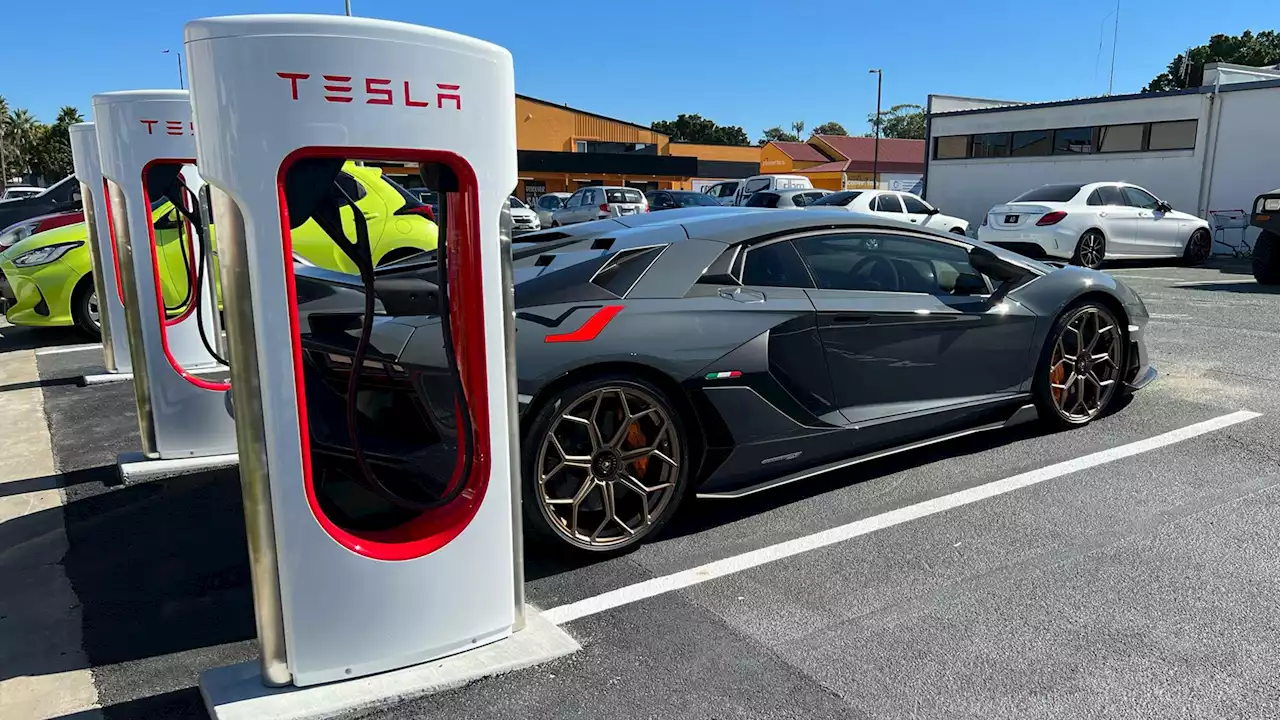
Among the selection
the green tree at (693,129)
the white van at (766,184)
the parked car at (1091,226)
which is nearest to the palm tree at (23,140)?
the green tree at (693,129)

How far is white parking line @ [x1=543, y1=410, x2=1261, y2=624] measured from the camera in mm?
3099

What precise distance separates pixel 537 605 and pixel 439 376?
2.92 ft

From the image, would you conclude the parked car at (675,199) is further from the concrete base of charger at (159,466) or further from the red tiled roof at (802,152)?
the red tiled roof at (802,152)

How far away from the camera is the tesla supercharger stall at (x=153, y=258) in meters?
4.46

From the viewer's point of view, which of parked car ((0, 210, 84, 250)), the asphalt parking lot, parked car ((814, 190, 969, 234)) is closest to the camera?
the asphalt parking lot

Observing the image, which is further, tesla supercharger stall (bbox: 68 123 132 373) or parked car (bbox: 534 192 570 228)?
parked car (bbox: 534 192 570 228)

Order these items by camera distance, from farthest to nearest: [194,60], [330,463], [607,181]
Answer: [607,181] → [330,463] → [194,60]

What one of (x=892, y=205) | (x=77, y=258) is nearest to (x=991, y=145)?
(x=892, y=205)

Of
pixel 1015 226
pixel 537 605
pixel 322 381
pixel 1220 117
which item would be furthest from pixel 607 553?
pixel 1220 117

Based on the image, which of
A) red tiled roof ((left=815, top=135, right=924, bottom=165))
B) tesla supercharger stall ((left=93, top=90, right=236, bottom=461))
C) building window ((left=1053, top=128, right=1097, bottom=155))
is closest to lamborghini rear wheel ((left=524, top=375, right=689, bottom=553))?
tesla supercharger stall ((left=93, top=90, right=236, bottom=461))

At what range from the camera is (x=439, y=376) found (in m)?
3.09

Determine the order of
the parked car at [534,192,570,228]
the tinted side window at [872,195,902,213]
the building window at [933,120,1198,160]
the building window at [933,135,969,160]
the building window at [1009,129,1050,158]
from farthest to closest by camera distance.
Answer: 1. the parked car at [534,192,570,228]
2. the building window at [933,135,969,160]
3. the building window at [1009,129,1050,158]
4. the building window at [933,120,1198,160]
5. the tinted side window at [872,195,902,213]

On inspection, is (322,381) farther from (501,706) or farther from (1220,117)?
(1220,117)

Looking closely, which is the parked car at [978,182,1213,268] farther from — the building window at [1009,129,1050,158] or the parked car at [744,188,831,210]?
the building window at [1009,129,1050,158]
